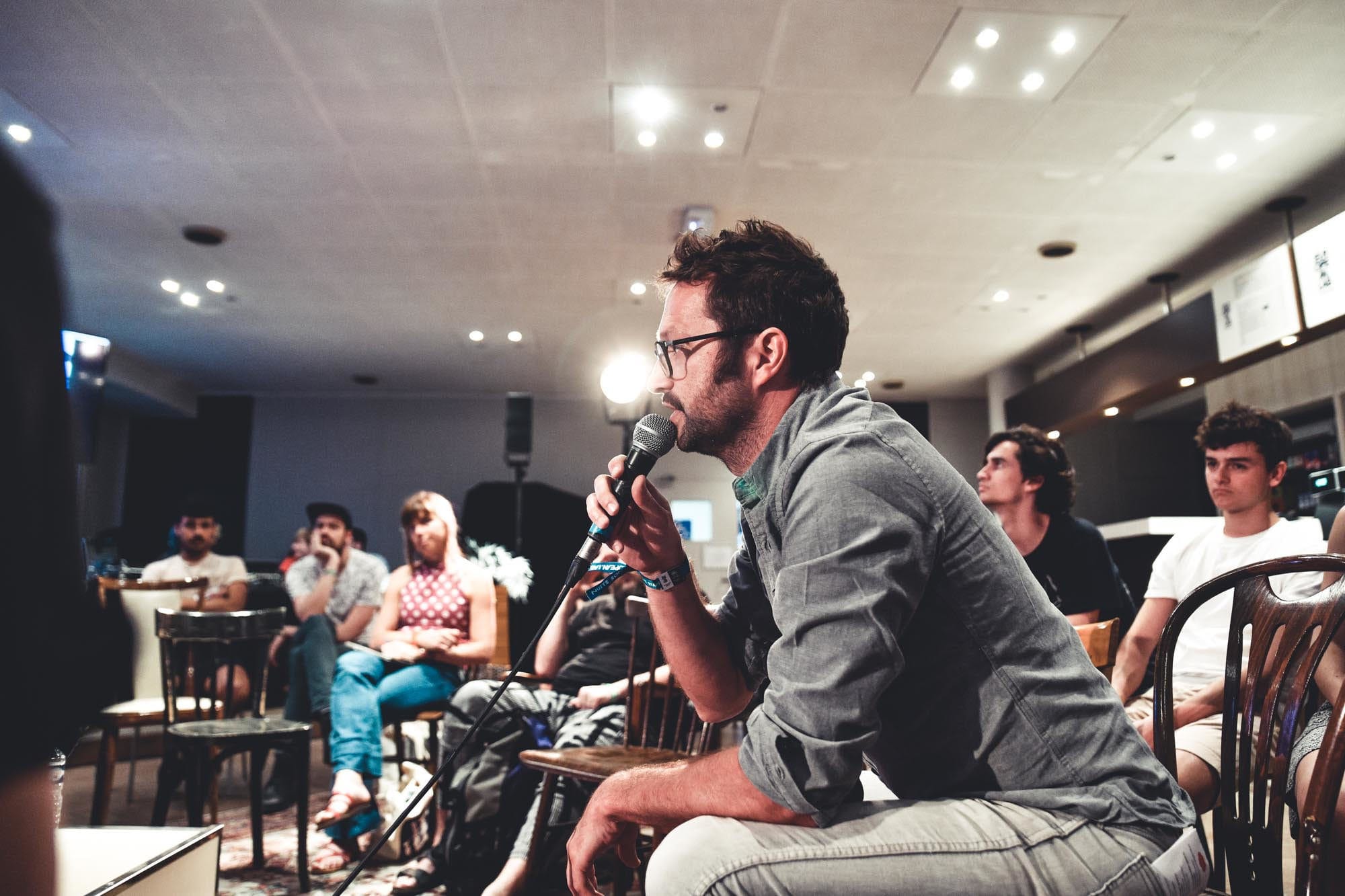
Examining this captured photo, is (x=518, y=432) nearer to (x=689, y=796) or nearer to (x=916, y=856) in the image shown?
(x=689, y=796)

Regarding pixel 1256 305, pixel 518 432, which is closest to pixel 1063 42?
pixel 1256 305

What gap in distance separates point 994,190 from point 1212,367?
2.39m

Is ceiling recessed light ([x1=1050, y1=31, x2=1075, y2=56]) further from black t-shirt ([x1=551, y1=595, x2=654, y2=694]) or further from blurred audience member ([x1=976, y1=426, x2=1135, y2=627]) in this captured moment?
black t-shirt ([x1=551, y1=595, x2=654, y2=694])

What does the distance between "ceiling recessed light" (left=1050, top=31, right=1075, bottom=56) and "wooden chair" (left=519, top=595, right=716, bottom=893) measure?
3.12m

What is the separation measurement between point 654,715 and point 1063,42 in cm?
338

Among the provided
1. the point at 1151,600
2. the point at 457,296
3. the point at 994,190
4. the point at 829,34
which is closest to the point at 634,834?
the point at 1151,600

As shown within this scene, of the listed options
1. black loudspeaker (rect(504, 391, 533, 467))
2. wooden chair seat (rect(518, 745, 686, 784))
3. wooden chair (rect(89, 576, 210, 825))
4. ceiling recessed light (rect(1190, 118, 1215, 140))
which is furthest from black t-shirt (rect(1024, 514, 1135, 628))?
black loudspeaker (rect(504, 391, 533, 467))

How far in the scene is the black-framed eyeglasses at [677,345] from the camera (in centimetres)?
118

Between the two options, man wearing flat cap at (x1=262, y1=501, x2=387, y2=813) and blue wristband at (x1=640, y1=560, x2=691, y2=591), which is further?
man wearing flat cap at (x1=262, y1=501, x2=387, y2=813)

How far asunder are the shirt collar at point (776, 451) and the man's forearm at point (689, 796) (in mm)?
341

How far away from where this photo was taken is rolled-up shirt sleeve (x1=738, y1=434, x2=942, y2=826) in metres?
0.82

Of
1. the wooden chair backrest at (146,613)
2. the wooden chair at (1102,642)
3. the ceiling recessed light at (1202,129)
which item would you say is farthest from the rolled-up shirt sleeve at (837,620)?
the ceiling recessed light at (1202,129)

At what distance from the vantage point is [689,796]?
2.98ft

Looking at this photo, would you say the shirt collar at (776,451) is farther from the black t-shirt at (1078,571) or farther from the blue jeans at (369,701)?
the blue jeans at (369,701)
